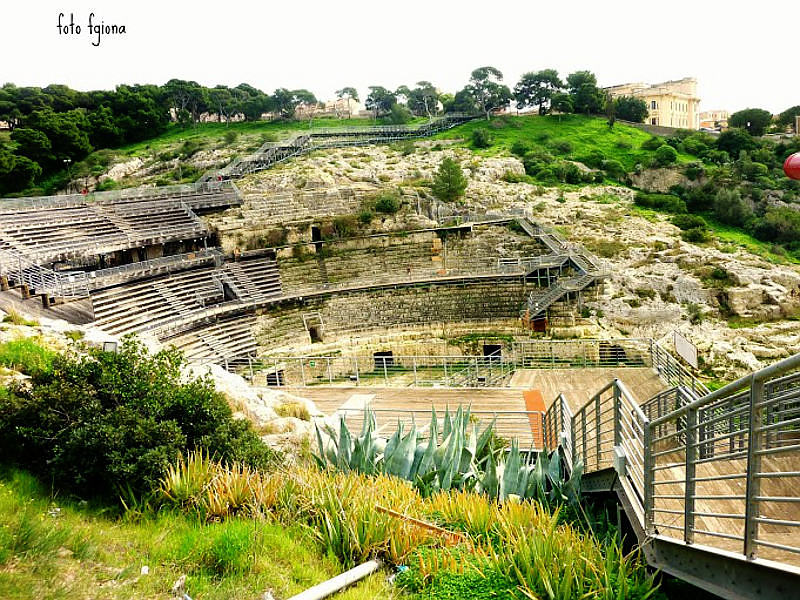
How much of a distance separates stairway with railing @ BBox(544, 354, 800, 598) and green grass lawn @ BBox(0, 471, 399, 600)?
212 centimetres

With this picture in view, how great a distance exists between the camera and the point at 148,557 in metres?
4.31

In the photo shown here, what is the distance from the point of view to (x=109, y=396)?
6.10 metres

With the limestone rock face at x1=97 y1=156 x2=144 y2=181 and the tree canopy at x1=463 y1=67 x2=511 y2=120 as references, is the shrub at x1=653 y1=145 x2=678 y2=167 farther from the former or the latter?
the limestone rock face at x1=97 y1=156 x2=144 y2=181

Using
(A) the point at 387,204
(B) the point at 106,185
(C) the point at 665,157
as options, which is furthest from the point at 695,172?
(B) the point at 106,185

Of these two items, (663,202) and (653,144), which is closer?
(663,202)

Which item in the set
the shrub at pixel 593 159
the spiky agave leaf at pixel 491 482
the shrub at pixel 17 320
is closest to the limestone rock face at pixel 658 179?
the shrub at pixel 593 159

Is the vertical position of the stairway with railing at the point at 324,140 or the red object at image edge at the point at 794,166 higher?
the stairway with railing at the point at 324,140

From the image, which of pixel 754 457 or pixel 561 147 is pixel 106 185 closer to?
pixel 561 147

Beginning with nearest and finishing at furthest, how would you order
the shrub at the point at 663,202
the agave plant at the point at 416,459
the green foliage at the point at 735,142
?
the agave plant at the point at 416,459 → the shrub at the point at 663,202 → the green foliage at the point at 735,142

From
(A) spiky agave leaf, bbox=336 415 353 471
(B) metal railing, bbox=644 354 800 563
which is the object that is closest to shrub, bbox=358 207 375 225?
(A) spiky agave leaf, bbox=336 415 353 471

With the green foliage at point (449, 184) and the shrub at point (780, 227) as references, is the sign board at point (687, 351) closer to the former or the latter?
the green foliage at point (449, 184)

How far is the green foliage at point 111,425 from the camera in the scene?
532 centimetres

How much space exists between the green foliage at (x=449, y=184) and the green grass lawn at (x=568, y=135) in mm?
11961

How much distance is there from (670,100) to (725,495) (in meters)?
77.3
